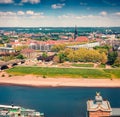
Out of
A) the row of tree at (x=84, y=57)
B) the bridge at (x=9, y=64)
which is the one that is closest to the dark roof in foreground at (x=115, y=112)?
the bridge at (x=9, y=64)

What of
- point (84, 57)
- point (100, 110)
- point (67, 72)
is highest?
point (100, 110)

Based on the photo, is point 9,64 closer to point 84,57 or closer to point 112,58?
point 84,57

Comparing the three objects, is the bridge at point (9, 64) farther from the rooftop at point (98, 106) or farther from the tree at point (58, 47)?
the rooftop at point (98, 106)

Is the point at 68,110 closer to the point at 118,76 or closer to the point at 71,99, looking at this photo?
the point at 71,99

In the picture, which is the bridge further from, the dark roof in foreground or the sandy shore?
the dark roof in foreground

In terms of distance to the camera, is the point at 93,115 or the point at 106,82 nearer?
the point at 93,115

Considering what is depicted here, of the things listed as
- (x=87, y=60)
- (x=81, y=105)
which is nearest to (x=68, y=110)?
(x=81, y=105)

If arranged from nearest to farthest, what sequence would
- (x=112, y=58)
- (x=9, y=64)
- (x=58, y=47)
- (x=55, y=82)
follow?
(x=55, y=82)
(x=9, y=64)
(x=112, y=58)
(x=58, y=47)

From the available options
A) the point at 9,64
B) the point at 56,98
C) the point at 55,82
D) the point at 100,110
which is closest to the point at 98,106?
the point at 100,110
